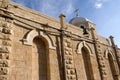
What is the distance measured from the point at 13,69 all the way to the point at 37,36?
227 cm

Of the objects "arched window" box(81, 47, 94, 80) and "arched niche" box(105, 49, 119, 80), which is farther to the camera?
"arched niche" box(105, 49, 119, 80)

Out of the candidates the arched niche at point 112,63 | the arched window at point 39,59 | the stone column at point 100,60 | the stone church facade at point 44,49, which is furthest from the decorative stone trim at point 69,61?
the arched niche at point 112,63

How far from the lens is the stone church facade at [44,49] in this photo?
6.62 m

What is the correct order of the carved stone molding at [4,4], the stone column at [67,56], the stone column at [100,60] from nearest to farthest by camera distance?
the carved stone molding at [4,4] < the stone column at [67,56] < the stone column at [100,60]

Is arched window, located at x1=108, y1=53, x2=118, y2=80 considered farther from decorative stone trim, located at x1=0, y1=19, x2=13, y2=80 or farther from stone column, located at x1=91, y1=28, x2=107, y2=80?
decorative stone trim, located at x1=0, y1=19, x2=13, y2=80

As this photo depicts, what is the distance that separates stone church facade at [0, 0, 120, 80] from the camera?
662cm

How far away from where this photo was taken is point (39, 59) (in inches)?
308

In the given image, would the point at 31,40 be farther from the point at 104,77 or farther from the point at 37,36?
the point at 104,77

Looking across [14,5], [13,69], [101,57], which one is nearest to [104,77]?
[101,57]

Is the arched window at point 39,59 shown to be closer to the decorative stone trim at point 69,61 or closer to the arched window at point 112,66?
the decorative stone trim at point 69,61

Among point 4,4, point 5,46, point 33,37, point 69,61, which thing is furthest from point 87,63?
point 4,4

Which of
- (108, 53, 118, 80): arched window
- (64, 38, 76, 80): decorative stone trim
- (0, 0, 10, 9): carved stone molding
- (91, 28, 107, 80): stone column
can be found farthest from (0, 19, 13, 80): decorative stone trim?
(108, 53, 118, 80): arched window

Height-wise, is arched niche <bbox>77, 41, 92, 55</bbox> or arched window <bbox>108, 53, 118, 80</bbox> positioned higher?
arched niche <bbox>77, 41, 92, 55</bbox>

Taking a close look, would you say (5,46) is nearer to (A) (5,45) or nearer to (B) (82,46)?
(A) (5,45)
